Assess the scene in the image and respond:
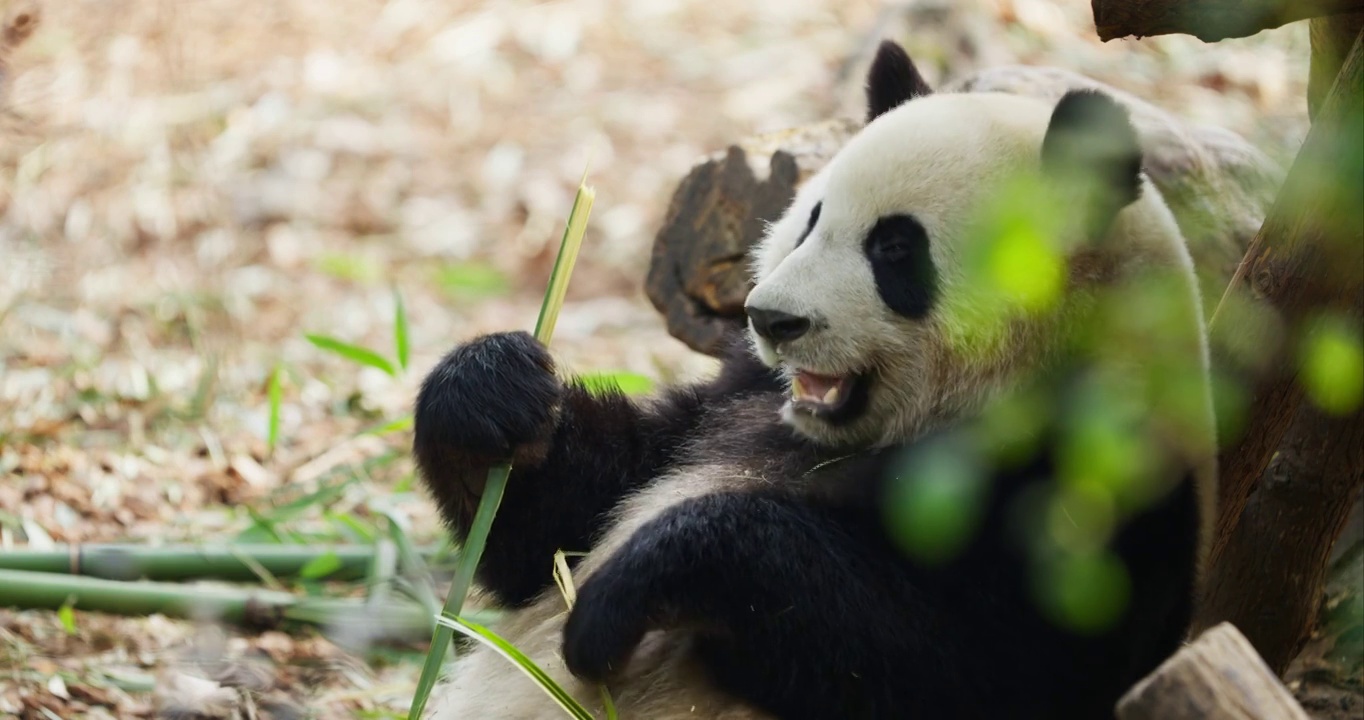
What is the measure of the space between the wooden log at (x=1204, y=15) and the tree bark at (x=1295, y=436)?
0.66ft

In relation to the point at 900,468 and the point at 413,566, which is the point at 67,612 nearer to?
the point at 413,566

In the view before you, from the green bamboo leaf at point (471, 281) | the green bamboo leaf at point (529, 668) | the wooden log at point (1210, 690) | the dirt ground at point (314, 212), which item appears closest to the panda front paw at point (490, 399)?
the green bamboo leaf at point (529, 668)

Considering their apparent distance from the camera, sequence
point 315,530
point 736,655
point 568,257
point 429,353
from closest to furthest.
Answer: point 736,655 → point 568,257 → point 315,530 → point 429,353

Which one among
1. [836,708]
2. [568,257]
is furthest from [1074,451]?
[568,257]

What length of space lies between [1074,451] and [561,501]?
1.31 m

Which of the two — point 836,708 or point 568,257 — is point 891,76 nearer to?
point 568,257

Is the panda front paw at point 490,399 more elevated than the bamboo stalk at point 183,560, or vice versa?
the panda front paw at point 490,399

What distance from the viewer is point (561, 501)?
341cm

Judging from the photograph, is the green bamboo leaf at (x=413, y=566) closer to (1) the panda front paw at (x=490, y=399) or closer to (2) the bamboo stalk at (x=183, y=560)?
(2) the bamboo stalk at (x=183, y=560)

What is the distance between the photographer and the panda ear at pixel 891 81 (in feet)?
11.3

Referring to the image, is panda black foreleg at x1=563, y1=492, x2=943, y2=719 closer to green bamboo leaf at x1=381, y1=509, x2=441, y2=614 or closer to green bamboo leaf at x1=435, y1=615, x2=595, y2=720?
green bamboo leaf at x1=435, y1=615, x2=595, y2=720

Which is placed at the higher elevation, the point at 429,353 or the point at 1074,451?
the point at 1074,451

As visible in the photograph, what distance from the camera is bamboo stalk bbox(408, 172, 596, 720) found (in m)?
2.92

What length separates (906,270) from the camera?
9.70 feet
